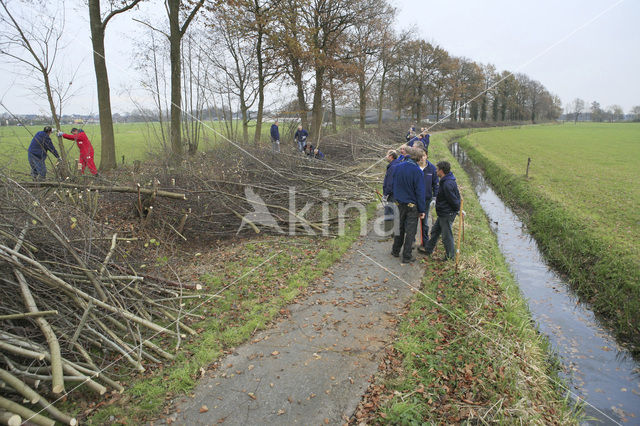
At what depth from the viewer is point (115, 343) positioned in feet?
13.7

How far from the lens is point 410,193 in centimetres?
685

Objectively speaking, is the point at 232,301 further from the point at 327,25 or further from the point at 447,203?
the point at 327,25

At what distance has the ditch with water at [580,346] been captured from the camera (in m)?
4.80

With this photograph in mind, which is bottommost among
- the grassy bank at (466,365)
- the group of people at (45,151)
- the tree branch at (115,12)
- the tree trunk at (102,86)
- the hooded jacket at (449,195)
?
the grassy bank at (466,365)

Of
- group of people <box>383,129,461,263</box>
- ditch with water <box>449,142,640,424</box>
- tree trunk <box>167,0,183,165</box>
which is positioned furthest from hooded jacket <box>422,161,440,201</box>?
tree trunk <box>167,0,183,165</box>

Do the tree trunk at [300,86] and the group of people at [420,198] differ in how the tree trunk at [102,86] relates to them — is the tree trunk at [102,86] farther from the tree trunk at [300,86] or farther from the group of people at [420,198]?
the group of people at [420,198]

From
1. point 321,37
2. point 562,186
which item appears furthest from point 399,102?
point 562,186

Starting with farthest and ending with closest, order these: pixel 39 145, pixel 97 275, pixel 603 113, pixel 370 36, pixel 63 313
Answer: pixel 603 113 → pixel 370 36 → pixel 39 145 → pixel 97 275 → pixel 63 313

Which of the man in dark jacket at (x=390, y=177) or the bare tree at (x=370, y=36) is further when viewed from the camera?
the bare tree at (x=370, y=36)

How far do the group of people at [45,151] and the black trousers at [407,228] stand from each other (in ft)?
23.8

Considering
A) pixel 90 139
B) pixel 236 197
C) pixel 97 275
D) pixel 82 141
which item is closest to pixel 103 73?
pixel 82 141

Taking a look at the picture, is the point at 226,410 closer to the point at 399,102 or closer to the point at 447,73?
the point at 399,102

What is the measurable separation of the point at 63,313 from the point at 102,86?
1101 cm

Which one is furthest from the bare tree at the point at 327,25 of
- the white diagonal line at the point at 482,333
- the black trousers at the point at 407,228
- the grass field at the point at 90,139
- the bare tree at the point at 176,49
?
the white diagonal line at the point at 482,333
